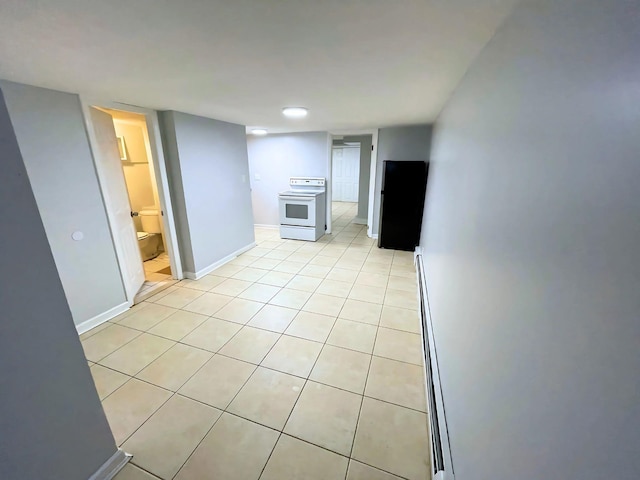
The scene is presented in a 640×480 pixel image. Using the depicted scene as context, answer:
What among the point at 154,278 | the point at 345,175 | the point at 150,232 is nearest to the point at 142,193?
the point at 150,232

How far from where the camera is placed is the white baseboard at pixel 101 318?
231 cm

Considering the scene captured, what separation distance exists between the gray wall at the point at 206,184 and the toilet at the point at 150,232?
1.10 meters

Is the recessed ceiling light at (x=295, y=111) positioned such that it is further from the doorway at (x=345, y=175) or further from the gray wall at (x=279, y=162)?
the doorway at (x=345, y=175)

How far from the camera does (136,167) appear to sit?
4.16 meters

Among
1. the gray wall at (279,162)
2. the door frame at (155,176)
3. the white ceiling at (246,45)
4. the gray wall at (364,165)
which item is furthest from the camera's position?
the gray wall at (364,165)

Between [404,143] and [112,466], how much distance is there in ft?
16.1

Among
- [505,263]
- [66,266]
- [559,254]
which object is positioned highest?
[559,254]

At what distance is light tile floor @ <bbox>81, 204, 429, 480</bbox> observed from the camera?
1.33 m

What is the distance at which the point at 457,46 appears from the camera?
47.7 inches

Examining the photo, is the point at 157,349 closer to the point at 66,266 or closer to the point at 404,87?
the point at 66,266

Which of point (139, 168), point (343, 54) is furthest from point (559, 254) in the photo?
point (139, 168)

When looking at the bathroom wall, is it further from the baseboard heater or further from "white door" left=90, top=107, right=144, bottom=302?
the baseboard heater

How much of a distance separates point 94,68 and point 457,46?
208 centimetres

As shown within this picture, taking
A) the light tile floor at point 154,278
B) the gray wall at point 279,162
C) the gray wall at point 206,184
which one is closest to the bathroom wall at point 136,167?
the light tile floor at point 154,278
